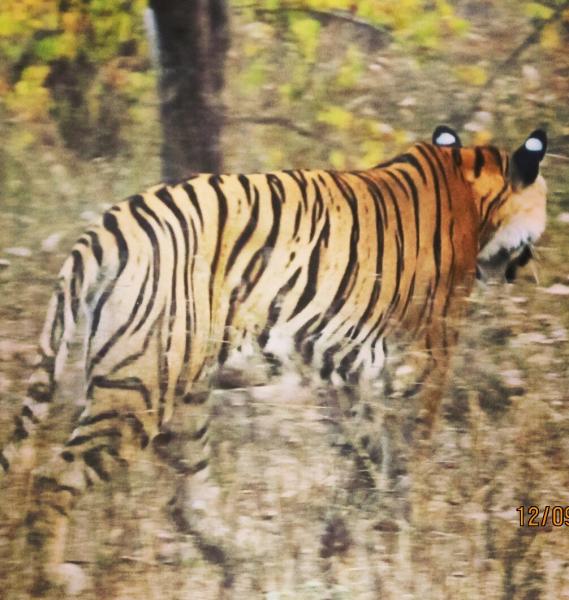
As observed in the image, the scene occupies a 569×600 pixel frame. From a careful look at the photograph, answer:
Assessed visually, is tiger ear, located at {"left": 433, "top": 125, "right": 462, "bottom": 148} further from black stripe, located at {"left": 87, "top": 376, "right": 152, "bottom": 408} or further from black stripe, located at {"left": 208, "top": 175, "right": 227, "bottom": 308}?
black stripe, located at {"left": 87, "top": 376, "right": 152, "bottom": 408}

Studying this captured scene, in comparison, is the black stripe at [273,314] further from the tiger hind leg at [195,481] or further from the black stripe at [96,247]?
the black stripe at [96,247]

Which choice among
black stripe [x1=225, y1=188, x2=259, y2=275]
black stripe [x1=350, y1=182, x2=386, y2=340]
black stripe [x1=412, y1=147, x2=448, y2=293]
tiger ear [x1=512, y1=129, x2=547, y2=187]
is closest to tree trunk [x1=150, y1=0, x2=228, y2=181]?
black stripe [x1=225, y1=188, x2=259, y2=275]

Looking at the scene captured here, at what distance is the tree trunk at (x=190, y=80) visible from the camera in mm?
1887

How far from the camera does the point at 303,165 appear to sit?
6.35ft

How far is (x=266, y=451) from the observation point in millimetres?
1889

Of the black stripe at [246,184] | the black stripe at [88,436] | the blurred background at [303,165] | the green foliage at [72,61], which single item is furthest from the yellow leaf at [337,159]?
the black stripe at [88,436]

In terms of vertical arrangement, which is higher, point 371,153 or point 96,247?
point 371,153

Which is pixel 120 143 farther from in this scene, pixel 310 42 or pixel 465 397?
pixel 465 397

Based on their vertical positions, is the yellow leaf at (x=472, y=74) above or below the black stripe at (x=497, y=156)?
above

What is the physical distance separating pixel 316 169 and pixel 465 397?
0.66 m

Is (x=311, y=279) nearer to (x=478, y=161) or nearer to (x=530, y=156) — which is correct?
(x=478, y=161)

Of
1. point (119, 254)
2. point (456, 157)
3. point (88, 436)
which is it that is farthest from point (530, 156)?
point (88, 436)

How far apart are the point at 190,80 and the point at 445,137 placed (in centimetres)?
64
